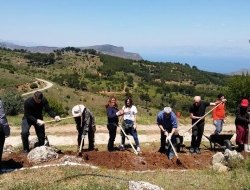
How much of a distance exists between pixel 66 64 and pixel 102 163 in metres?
146

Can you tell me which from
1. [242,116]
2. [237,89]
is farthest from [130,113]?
[237,89]

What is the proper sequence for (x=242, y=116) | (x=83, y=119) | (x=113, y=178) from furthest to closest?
(x=242, y=116), (x=83, y=119), (x=113, y=178)

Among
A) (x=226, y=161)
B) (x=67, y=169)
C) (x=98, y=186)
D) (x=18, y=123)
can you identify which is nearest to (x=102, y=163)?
(x=67, y=169)

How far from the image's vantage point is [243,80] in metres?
52.5

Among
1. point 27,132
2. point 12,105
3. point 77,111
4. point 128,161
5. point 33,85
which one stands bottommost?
point 33,85

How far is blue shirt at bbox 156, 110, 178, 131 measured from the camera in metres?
10.0

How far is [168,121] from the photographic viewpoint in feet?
33.3

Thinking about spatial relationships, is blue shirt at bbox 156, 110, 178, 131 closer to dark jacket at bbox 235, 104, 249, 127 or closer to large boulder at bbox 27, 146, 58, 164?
dark jacket at bbox 235, 104, 249, 127

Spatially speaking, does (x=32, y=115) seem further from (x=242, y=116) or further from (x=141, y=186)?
(x=242, y=116)

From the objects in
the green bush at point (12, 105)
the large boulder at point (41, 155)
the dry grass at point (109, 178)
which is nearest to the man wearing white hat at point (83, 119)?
the large boulder at point (41, 155)

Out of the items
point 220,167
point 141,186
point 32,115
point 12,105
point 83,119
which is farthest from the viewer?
point 12,105

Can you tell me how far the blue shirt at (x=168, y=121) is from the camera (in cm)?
1005

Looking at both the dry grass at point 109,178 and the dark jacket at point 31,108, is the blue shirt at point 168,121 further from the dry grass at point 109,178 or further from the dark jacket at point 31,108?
the dark jacket at point 31,108

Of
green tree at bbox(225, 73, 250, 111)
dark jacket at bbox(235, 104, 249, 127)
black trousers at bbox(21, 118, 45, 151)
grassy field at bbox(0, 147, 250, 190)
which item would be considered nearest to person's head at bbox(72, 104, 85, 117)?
black trousers at bbox(21, 118, 45, 151)
